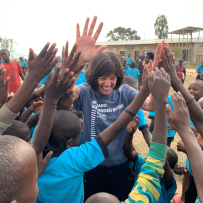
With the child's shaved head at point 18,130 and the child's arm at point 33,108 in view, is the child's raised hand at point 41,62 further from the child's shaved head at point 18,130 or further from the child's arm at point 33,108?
the child's arm at point 33,108

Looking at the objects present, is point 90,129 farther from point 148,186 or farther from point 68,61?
point 148,186

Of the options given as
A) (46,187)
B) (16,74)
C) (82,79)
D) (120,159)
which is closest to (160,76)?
(120,159)

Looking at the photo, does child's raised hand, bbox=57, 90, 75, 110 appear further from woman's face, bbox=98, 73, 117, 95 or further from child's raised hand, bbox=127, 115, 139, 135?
child's raised hand, bbox=127, 115, 139, 135

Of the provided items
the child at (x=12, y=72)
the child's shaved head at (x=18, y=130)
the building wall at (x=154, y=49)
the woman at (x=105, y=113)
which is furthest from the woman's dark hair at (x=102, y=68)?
the building wall at (x=154, y=49)

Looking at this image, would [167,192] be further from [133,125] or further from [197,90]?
[197,90]

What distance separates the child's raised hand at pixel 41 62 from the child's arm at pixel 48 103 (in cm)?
9

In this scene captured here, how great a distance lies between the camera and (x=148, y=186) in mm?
1071

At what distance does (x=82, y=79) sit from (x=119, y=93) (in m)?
2.78

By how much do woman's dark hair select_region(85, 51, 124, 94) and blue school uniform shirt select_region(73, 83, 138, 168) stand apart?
0.29ft

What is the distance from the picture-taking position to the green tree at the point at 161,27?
5088cm

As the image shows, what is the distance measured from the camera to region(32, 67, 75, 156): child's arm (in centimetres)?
121

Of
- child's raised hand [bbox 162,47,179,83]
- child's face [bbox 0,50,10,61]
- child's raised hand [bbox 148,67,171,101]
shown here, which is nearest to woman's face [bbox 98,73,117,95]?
child's raised hand [bbox 162,47,179,83]

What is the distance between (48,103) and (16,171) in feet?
1.85

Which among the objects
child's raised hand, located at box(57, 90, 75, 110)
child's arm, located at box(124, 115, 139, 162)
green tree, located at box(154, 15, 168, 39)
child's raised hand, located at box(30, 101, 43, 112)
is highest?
green tree, located at box(154, 15, 168, 39)
